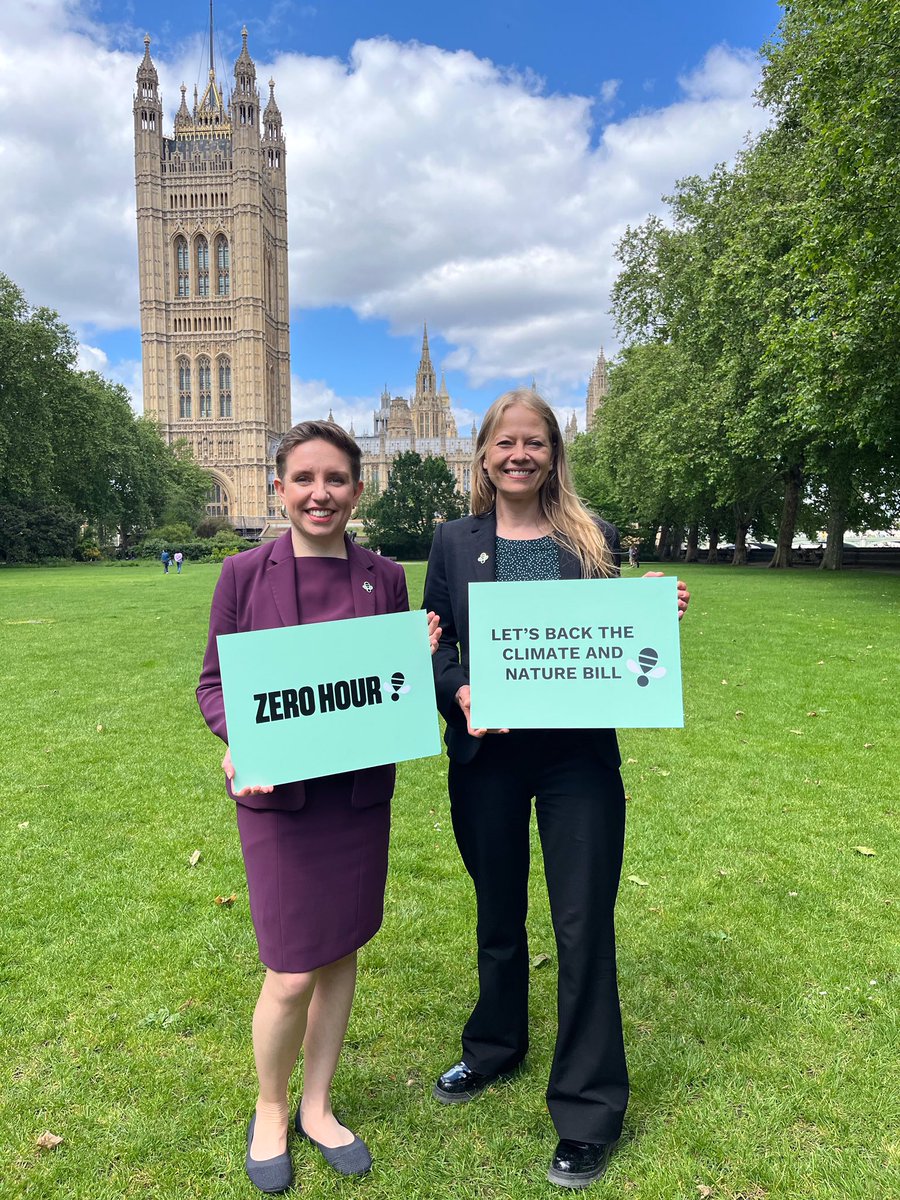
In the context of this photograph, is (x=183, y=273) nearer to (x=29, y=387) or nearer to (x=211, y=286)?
(x=211, y=286)

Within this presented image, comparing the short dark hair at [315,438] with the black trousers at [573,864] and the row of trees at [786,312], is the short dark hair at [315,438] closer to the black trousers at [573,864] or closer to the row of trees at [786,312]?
the black trousers at [573,864]

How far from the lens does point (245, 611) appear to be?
2412 mm

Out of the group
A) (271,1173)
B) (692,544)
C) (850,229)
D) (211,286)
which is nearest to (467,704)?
(271,1173)

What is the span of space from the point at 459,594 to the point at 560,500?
0.51 metres

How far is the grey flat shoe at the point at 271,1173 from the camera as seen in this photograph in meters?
2.51

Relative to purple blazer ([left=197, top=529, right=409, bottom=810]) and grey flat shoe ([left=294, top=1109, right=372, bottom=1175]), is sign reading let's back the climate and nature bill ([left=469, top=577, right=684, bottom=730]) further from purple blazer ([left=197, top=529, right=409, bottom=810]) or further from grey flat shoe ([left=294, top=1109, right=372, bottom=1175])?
grey flat shoe ([left=294, top=1109, right=372, bottom=1175])

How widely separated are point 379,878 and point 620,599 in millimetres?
1287

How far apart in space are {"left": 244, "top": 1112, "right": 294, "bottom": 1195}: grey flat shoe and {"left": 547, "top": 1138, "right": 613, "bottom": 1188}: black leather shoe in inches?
36.1

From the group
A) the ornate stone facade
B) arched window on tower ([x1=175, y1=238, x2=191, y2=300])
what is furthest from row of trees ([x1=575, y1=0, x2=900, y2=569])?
the ornate stone facade

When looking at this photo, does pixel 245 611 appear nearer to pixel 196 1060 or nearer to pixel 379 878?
pixel 379 878

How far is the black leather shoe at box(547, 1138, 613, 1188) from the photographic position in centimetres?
250

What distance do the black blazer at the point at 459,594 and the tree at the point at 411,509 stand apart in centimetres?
5332

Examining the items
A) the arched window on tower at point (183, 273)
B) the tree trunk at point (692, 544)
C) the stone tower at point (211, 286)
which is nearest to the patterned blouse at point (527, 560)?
the tree trunk at point (692, 544)

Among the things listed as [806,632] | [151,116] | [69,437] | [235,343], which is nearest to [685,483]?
[806,632]
